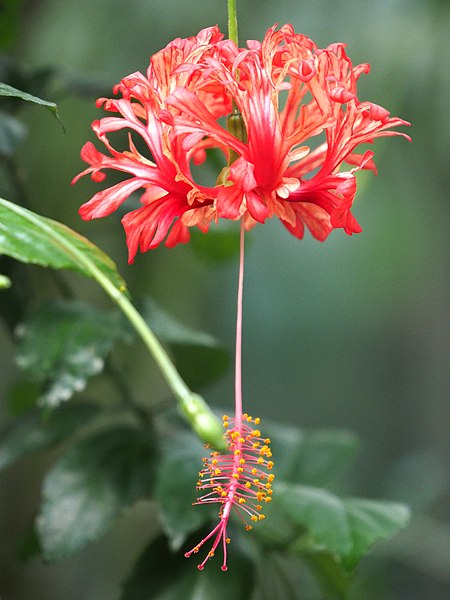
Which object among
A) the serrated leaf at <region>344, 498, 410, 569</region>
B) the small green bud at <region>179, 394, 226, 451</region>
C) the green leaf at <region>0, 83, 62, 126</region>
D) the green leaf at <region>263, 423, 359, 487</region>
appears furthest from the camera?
the green leaf at <region>263, 423, 359, 487</region>

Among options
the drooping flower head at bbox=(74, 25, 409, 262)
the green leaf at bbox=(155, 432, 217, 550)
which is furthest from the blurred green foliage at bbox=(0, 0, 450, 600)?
the drooping flower head at bbox=(74, 25, 409, 262)

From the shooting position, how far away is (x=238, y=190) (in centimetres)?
56

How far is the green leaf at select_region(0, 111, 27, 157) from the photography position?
0.86 metres

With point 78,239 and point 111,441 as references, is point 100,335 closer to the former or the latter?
point 111,441

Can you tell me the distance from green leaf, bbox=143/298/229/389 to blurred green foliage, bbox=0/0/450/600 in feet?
0.14

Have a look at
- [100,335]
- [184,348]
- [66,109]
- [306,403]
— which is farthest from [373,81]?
[306,403]

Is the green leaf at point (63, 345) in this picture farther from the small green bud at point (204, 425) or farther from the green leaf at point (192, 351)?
the small green bud at point (204, 425)

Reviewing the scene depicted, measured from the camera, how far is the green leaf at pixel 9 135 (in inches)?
33.9

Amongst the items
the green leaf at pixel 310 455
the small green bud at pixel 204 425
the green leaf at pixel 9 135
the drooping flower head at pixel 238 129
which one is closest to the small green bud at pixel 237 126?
the drooping flower head at pixel 238 129

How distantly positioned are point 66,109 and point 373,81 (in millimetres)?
482

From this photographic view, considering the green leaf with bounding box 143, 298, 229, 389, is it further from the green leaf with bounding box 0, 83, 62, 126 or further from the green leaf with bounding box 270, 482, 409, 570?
the green leaf with bounding box 0, 83, 62, 126

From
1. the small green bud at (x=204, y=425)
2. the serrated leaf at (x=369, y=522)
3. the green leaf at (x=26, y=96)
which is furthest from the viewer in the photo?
the serrated leaf at (x=369, y=522)

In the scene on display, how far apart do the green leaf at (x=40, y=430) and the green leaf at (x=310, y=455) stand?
0.21 m

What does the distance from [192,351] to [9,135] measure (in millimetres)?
296
